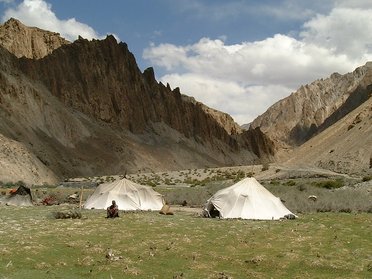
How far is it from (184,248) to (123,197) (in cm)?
1766

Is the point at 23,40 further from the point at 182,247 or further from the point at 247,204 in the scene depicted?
the point at 182,247

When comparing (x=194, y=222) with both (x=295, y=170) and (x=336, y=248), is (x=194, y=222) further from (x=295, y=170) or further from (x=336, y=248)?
(x=295, y=170)

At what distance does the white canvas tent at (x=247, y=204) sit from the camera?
3184cm

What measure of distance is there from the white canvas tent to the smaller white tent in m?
7.79

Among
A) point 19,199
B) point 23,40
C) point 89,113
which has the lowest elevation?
point 19,199

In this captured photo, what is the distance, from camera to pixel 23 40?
14162 centimetres

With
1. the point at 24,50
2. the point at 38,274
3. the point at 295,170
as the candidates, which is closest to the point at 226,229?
the point at 38,274

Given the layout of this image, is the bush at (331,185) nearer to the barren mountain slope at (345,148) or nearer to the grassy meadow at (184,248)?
the barren mountain slope at (345,148)

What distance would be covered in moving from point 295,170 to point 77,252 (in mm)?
65066

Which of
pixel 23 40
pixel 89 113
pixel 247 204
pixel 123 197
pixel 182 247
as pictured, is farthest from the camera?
pixel 89 113

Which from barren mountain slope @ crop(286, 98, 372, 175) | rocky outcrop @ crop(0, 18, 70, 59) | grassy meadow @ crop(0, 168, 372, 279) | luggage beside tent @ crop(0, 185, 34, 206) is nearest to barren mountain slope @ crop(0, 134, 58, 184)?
luggage beside tent @ crop(0, 185, 34, 206)

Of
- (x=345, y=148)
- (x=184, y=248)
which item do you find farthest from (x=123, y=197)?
(x=345, y=148)

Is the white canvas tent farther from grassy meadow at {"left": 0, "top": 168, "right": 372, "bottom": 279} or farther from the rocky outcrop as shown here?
the rocky outcrop

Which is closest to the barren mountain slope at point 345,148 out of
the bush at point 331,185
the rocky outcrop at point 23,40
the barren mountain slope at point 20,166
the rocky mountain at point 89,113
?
the bush at point 331,185
